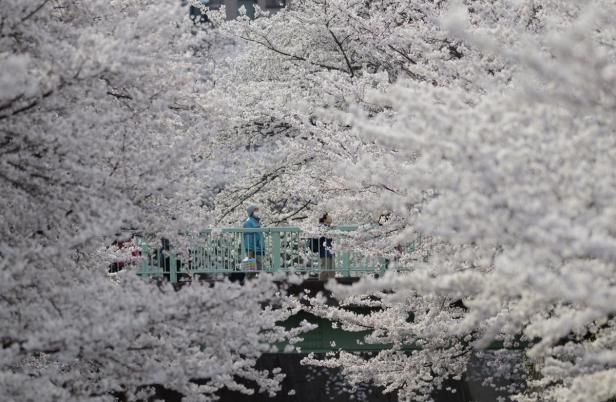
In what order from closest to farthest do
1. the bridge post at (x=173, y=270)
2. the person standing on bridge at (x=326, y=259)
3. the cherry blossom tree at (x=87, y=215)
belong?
the cherry blossom tree at (x=87, y=215)
the person standing on bridge at (x=326, y=259)
the bridge post at (x=173, y=270)

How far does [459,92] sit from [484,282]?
2914mm

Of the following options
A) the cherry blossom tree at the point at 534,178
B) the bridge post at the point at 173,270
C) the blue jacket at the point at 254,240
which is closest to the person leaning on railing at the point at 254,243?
the blue jacket at the point at 254,240

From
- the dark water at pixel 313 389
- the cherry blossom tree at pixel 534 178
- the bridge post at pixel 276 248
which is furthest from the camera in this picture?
the dark water at pixel 313 389

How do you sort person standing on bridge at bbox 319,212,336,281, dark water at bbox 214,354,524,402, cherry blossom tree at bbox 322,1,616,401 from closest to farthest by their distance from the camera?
cherry blossom tree at bbox 322,1,616,401, person standing on bridge at bbox 319,212,336,281, dark water at bbox 214,354,524,402

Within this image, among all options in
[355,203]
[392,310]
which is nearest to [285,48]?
[392,310]

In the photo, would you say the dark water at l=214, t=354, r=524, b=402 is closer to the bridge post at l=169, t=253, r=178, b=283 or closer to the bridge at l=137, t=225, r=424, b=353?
the bridge at l=137, t=225, r=424, b=353

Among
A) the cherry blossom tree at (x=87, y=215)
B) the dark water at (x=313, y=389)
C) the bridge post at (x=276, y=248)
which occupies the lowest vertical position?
the dark water at (x=313, y=389)

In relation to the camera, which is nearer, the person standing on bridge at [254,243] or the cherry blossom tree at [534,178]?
the cherry blossom tree at [534,178]

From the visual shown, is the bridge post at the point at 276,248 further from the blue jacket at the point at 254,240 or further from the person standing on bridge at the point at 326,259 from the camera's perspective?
the person standing on bridge at the point at 326,259

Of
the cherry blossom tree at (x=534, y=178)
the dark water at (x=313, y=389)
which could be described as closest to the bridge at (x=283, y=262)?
the dark water at (x=313, y=389)

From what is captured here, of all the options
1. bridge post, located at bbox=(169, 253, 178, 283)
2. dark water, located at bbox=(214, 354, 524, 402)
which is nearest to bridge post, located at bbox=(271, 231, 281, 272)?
bridge post, located at bbox=(169, 253, 178, 283)

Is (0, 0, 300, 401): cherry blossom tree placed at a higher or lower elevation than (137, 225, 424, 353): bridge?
higher

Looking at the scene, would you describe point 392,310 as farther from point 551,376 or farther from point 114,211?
point 114,211

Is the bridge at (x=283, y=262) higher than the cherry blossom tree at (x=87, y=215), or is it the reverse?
the cherry blossom tree at (x=87, y=215)
